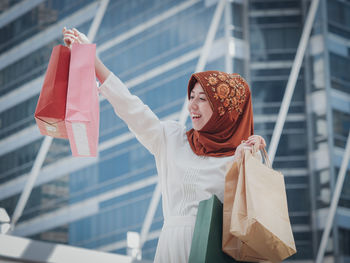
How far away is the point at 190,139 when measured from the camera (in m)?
1.87

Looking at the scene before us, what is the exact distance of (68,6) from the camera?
475 inches

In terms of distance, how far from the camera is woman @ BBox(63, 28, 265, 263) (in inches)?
67.4

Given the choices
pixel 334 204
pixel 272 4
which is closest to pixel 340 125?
pixel 334 204

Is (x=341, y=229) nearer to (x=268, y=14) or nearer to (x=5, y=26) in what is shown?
(x=268, y=14)

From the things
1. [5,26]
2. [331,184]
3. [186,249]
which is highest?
[5,26]

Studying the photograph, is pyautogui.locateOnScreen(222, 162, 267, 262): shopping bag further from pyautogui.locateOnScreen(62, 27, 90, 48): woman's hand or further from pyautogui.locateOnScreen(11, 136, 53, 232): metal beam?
pyautogui.locateOnScreen(11, 136, 53, 232): metal beam

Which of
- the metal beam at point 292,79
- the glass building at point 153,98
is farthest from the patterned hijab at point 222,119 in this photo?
the metal beam at point 292,79

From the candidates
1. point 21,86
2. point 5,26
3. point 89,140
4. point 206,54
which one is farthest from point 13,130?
point 89,140

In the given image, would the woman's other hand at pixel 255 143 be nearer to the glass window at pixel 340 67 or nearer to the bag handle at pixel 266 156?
the bag handle at pixel 266 156

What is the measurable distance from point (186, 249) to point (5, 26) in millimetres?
11261

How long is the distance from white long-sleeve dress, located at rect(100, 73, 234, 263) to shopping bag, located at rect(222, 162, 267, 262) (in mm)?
80

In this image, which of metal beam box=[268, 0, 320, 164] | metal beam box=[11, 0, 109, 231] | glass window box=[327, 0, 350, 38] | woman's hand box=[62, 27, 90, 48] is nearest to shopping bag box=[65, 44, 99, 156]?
woman's hand box=[62, 27, 90, 48]

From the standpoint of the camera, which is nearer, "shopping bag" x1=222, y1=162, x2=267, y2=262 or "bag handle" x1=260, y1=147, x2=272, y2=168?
"shopping bag" x1=222, y1=162, x2=267, y2=262

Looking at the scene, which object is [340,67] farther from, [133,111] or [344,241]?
[133,111]
